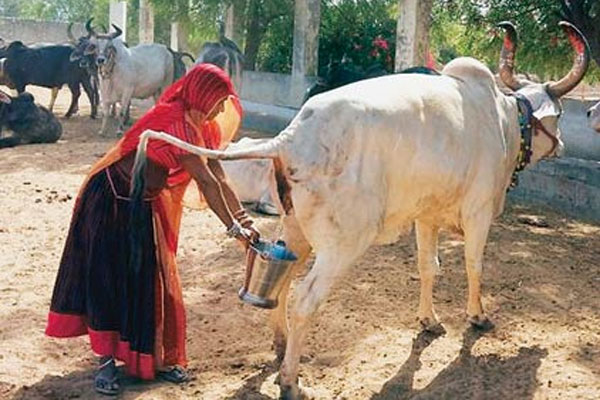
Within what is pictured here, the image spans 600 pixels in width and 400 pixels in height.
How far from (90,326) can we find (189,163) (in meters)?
0.93

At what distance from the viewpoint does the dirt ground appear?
419 centimetres

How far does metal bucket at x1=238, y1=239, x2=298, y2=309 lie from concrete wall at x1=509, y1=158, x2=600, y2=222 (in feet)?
15.8

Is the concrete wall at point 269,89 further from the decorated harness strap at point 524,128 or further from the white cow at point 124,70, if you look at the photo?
the decorated harness strap at point 524,128

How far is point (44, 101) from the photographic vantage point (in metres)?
19.1

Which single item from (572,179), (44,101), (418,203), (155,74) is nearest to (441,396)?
(418,203)

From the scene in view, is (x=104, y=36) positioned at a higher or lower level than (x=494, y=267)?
higher

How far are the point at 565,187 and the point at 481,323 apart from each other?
386 centimetres

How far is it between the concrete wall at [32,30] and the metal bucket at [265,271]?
→ 2936cm

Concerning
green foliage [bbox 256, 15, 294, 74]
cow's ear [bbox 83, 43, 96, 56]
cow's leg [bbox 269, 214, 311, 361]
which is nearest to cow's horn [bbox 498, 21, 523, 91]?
cow's leg [bbox 269, 214, 311, 361]

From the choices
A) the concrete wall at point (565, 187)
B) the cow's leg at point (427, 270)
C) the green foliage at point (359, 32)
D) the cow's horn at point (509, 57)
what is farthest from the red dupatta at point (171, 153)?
the green foliage at point (359, 32)

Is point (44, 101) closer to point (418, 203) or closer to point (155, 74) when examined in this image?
point (155, 74)

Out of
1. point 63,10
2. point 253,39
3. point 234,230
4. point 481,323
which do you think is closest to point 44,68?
point 253,39

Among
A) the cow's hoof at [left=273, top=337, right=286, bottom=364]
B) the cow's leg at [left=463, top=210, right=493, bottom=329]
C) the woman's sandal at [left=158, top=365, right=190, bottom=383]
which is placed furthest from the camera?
the cow's leg at [left=463, top=210, right=493, bottom=329]

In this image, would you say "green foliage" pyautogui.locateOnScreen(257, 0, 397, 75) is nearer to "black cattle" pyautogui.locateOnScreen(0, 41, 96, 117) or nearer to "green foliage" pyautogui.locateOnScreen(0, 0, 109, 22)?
"black cattle" pyautogui.locateOnScreen(0, 41, 96, 117)
